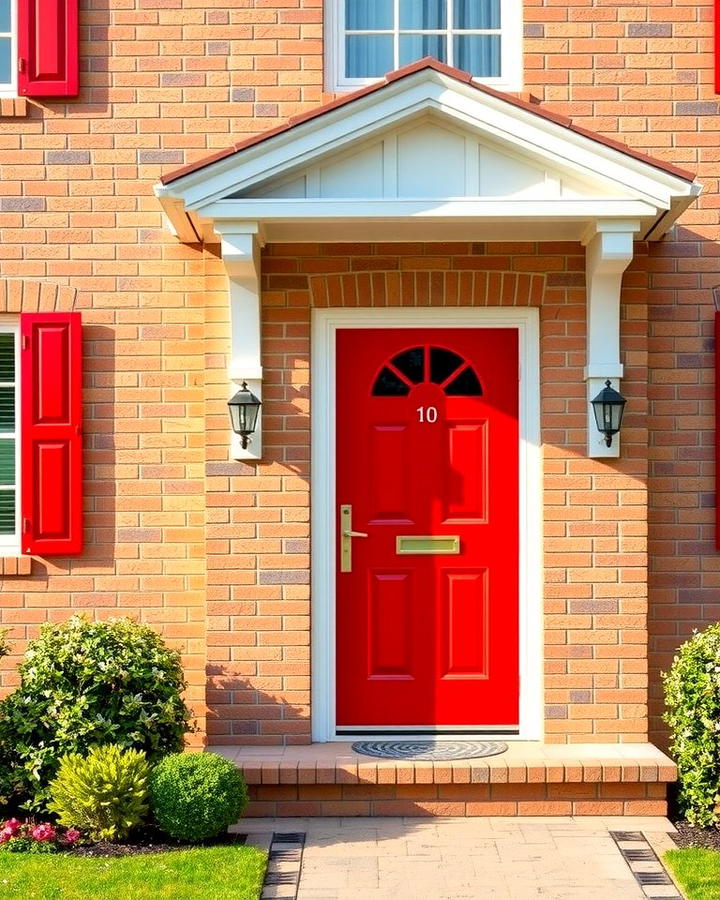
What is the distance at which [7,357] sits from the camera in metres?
7.48

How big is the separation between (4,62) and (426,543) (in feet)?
12.5

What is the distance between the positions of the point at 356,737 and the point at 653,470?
7.63ft

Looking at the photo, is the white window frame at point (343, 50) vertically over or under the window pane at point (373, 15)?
under

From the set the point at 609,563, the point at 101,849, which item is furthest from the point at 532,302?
the point at 101,849

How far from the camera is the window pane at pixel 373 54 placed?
762cm

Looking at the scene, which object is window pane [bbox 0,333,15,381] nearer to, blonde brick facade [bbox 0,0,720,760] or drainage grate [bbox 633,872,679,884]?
blonde brick facade [bbox 0,0,720,760]

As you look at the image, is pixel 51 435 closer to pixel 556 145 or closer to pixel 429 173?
pixel 429 173

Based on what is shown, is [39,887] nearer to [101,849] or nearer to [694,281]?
[101,849]

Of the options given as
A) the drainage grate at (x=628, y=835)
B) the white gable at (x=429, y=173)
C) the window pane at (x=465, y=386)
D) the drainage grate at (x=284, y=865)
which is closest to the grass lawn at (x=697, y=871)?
the drainage grate at (x=628, y=835)

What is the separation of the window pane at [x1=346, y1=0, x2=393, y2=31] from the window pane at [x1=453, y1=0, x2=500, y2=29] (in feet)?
1.33

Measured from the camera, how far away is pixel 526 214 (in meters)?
6.54

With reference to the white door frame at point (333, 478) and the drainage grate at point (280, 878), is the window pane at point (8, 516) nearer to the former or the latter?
the white door frame at point (333, 478)

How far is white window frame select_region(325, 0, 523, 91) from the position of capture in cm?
752

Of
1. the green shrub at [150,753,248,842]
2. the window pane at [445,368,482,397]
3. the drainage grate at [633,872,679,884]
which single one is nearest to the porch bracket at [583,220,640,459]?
the window pane at [445,368,482,397]
